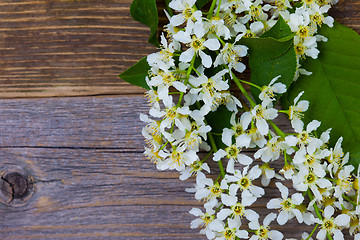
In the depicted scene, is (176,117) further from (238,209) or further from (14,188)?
(14,188)

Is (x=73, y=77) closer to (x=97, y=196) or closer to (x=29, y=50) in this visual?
(x=29, y=50)

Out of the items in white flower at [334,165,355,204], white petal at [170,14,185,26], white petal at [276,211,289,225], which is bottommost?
white petal at [276,211,289,225]

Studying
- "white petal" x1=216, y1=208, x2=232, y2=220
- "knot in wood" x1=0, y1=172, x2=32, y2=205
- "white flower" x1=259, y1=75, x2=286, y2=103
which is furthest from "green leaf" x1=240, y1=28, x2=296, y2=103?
"knot in wood" x1=0, y1=172, x2=32, y2=205

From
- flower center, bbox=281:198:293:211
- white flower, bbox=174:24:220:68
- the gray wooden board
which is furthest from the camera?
the gray wooden board

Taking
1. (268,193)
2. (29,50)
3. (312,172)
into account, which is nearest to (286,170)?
(312,172)

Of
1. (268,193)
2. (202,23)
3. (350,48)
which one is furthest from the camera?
(268,193)

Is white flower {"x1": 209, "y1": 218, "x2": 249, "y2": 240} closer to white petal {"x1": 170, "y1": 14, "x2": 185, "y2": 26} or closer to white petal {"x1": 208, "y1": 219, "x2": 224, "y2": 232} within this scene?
white petal {"x1": 208, "y1": 219, "x2": 224, "y2": 232}

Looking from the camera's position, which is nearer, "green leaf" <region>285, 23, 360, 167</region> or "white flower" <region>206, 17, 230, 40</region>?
"white flower" <region>206, 17, 230, 40</region>
